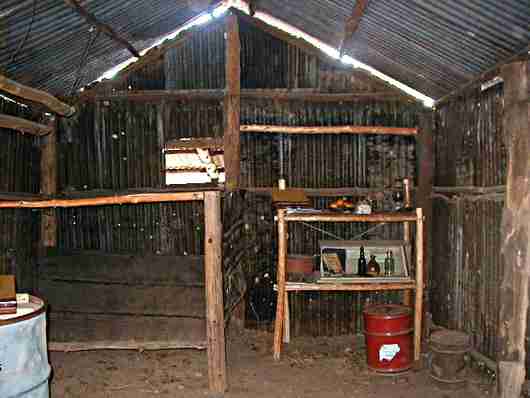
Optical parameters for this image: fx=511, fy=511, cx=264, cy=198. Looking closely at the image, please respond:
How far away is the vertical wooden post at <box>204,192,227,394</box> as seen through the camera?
613 cm

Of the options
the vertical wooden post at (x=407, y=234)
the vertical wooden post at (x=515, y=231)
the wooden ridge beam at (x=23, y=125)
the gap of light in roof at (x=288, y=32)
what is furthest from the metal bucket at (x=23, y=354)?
the vertical wooden post at (x=407, y=234)

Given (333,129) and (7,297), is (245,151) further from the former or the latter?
(7,297)

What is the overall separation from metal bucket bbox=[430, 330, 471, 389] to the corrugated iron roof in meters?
3.30

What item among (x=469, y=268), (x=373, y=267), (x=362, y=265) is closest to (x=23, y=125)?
(x=362, y=265)

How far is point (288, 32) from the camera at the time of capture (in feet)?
27.2

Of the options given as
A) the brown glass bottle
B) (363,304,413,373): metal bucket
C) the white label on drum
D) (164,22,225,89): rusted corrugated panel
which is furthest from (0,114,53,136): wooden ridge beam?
the white label on drum

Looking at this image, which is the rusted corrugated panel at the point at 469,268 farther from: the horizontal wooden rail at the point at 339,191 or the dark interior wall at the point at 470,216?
the horizontal wooden rail at the point at 339,191

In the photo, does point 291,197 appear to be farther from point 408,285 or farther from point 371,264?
point 408,285

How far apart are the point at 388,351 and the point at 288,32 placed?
202 inches

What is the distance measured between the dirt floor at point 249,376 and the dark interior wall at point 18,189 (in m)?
1.46

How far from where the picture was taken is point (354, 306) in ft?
27.7

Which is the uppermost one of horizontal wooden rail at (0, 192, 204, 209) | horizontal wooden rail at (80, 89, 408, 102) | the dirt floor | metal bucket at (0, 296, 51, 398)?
horizontal wooden rail at (80, 89, 408, 102)

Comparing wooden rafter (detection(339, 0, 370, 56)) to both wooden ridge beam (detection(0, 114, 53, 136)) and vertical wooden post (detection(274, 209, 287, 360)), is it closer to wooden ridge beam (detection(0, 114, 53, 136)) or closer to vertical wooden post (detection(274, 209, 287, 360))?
vertical wooden post (detection(274, 209, 287, 360))

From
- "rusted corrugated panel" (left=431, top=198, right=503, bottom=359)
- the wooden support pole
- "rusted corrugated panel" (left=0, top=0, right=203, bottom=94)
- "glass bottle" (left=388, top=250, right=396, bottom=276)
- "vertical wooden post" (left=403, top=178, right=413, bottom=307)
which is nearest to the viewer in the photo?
"rusted corrugated panel" (left=0, top=0, right=203, bottom=94)
